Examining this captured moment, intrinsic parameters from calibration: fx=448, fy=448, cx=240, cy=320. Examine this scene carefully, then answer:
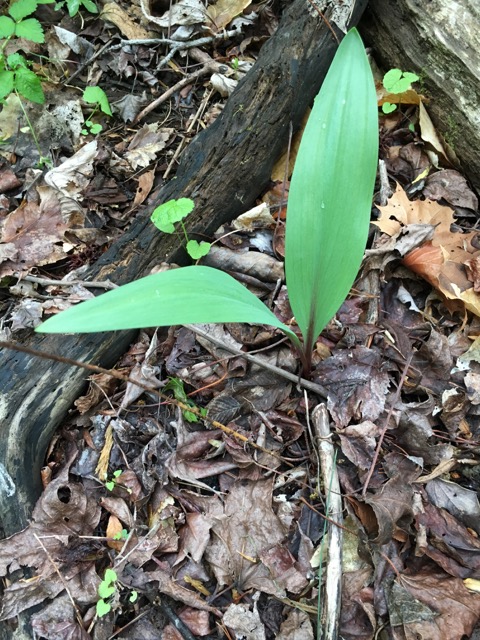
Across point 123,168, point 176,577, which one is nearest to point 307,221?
point 176,577

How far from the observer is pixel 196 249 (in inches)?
48.8

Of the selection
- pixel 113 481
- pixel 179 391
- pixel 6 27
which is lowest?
pixel 113 481

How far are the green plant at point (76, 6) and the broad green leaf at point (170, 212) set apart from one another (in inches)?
42.7

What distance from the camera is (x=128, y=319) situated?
0.64 m

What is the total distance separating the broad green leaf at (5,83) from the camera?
4.65 ft

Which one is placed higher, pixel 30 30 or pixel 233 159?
pixel 30 30

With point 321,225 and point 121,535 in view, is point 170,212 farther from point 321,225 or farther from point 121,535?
point 121,535

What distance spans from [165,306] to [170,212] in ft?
1.72

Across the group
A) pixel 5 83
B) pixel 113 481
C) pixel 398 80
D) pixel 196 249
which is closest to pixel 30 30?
pixel 5 83

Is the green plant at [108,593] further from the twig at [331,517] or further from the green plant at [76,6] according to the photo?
the green plant at [76,6]

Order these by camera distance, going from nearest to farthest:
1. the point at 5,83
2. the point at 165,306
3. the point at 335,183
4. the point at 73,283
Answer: the point at 165,306, the point at 335,183, the point at 73,283, the point at 5,83

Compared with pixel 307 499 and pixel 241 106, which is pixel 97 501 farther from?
pixel 241 106

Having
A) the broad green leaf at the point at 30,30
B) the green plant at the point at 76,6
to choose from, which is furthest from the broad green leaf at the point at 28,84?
the green plant at the point at 76,6

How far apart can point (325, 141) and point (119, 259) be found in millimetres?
657
